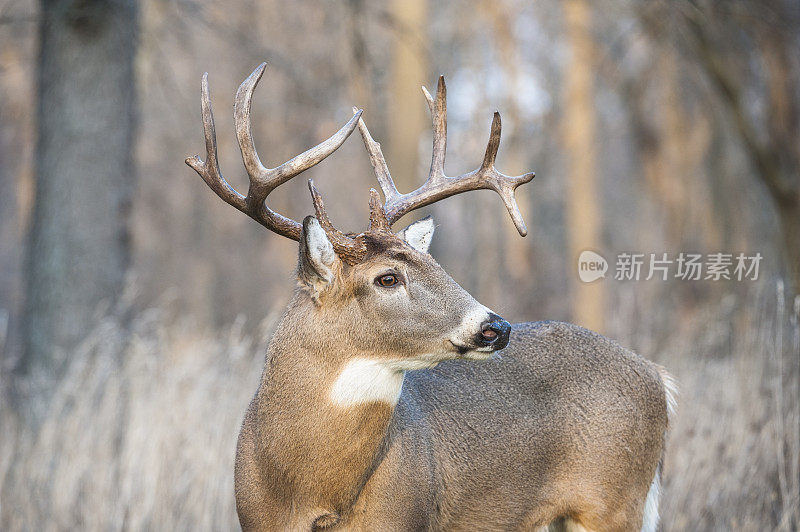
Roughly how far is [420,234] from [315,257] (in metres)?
0.79

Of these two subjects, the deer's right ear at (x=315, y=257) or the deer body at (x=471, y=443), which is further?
the deer body at (x=471, y=443)

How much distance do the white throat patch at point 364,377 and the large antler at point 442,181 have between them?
784 mm

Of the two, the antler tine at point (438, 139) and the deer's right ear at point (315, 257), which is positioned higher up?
the antler tine at point (438, 139)

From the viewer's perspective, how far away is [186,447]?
6.74 meters

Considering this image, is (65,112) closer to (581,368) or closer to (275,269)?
(581,368)

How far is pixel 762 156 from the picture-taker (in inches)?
360

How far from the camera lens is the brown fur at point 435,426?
416cm

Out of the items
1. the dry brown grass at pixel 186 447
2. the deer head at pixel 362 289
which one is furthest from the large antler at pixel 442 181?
the dry brown grass at pixel 186 447

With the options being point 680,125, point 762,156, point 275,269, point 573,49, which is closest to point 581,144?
point 573,49

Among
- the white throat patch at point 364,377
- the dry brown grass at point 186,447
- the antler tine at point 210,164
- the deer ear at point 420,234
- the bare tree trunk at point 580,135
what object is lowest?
the dry brown grass at point 186,447

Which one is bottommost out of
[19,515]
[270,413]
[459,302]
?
[19,515]

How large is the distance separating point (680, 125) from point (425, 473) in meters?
15.9

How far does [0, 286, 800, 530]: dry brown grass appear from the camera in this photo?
20.8 feet

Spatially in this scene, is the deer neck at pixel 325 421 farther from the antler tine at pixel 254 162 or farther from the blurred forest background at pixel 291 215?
the blurred forest background at pixel 291 215
